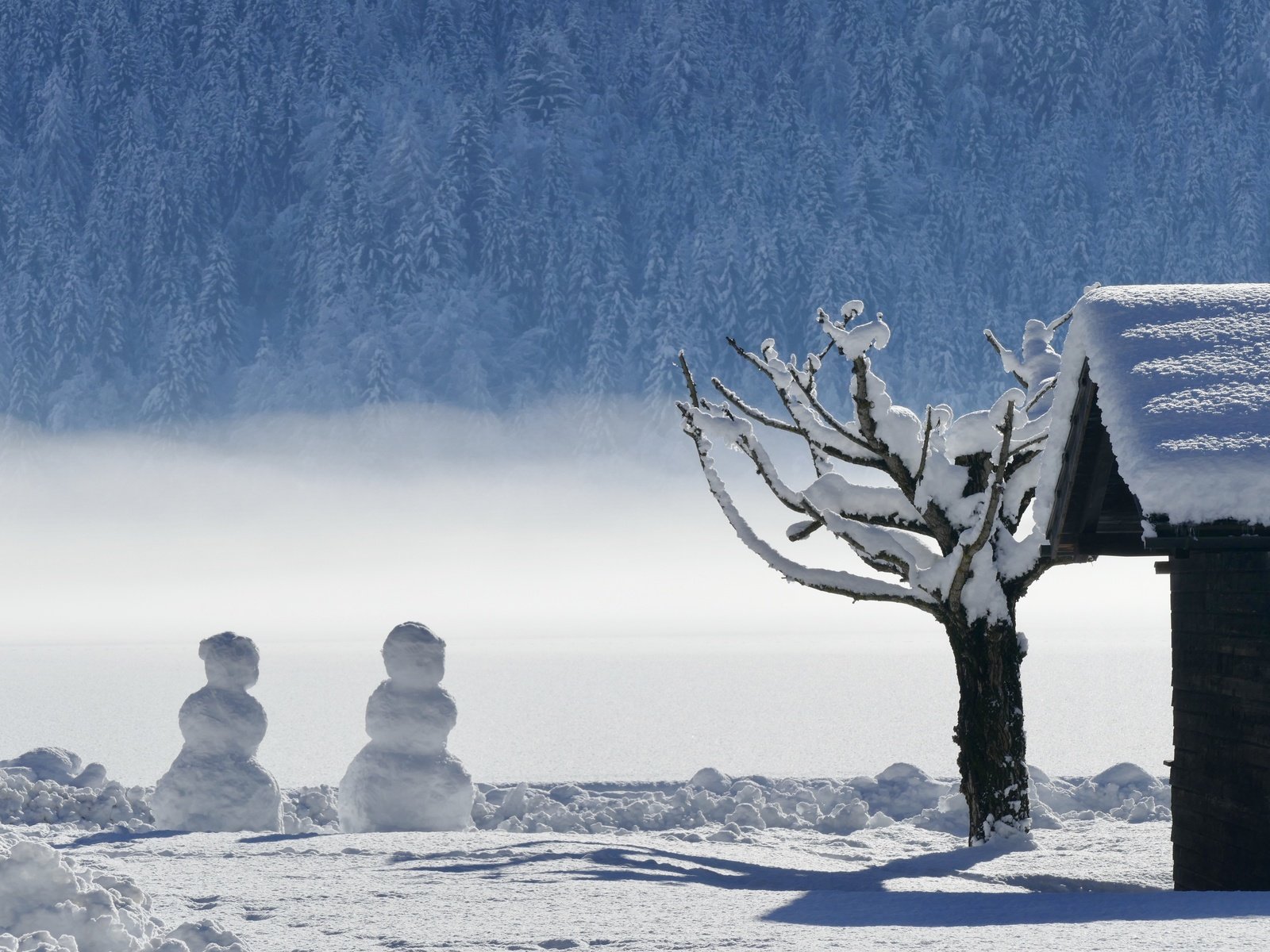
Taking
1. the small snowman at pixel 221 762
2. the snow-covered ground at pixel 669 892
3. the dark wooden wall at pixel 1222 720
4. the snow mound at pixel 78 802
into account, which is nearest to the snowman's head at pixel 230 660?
the small snowman at pixel 221 762

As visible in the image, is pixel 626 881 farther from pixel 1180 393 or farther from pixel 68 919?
pixel 1180 393

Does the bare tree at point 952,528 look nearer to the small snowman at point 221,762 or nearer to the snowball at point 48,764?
the small snowman at point 221,762

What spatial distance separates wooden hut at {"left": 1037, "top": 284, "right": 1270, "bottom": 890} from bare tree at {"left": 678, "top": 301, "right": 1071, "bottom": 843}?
209cm

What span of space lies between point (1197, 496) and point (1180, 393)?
3.41 ft

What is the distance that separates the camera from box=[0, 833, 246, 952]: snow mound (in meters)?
8.70

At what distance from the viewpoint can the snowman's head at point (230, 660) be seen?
56.7 ft

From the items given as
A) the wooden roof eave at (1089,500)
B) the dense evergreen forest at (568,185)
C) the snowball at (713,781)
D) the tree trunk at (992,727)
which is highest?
the dense evergreen forest at (568,185)

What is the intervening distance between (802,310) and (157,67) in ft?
275

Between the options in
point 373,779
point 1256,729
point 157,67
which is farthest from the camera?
point 157,67

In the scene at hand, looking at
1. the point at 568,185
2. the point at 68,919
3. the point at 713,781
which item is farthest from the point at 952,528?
the point at 568,185

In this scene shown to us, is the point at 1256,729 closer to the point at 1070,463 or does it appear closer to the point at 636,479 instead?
the point at 1070,463

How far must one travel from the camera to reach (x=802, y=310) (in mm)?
144375

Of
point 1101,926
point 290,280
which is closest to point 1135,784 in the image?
point 1101,926

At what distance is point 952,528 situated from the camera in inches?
576
